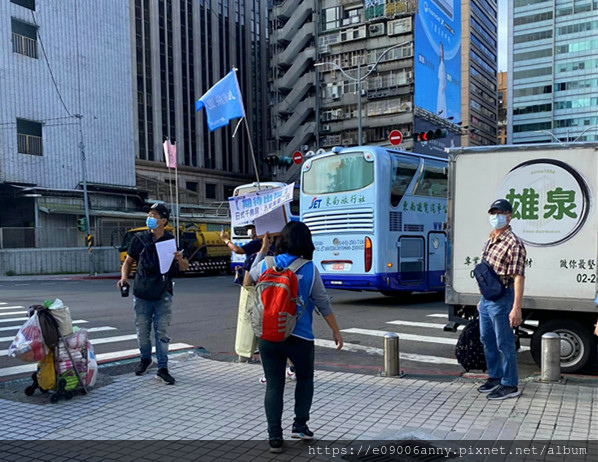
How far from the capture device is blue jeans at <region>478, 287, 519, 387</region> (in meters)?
5.76

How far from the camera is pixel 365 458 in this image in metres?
4.47

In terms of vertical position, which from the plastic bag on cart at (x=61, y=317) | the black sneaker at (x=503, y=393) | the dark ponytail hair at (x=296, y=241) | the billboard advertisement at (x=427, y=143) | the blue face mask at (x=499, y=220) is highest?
the billboard advertisement at (x=427, y=143)

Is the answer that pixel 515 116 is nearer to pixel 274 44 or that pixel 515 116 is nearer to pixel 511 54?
pixel 511 54

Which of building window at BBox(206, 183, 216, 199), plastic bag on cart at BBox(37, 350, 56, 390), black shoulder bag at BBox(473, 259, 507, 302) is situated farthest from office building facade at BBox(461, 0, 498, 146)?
plastic bag on cart at BBox(37, 350, 56, 390)

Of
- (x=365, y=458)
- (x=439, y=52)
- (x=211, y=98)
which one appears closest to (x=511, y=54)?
(x=439, y=52)

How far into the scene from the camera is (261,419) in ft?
17.9

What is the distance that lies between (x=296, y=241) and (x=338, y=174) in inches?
402

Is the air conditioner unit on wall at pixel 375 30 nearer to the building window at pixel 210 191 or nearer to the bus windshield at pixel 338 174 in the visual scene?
the building window at pixel 210 191

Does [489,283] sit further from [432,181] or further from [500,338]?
[432,181]

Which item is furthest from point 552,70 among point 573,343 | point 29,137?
point 573,343

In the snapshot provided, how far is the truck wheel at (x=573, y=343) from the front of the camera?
7.09m

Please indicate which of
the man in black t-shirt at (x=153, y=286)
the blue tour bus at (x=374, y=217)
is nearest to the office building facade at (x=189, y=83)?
the blue tour bus at (x=374, y=217)

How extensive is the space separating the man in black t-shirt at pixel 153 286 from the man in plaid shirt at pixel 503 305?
3.50 metres

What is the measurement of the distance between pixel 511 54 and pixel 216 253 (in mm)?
86162
